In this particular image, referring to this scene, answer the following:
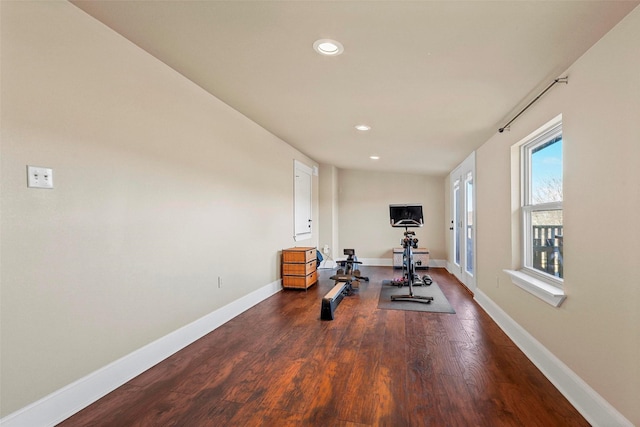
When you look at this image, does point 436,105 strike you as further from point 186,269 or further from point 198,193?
point 186,269

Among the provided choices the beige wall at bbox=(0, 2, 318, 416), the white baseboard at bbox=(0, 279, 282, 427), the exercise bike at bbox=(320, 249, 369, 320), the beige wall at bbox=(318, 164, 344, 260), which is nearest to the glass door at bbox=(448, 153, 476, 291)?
the exercise bike at bbox=(320, 249, 369, 320)

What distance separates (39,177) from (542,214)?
354cm

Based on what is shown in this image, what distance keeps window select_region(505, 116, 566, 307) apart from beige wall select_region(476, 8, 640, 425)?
6.1 inches

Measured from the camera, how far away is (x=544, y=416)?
1825mm

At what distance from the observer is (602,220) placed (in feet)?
5.66

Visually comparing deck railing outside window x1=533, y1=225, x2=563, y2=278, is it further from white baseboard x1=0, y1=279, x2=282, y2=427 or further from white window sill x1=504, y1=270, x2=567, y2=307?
white baseboard x1=0, y1=279, x2=282, y2=427

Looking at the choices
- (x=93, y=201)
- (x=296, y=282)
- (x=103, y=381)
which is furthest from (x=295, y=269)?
(x=93, y=201)

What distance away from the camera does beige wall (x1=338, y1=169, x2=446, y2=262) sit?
7.56 meters

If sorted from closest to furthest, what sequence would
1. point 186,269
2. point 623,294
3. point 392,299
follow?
point 623,294
point 186,269
point 392,299

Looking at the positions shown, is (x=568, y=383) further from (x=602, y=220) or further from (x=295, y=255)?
(x=295, y=255)

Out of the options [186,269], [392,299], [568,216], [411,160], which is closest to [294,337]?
[186,269]

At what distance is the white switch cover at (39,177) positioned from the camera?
Result: 1692 millimetres

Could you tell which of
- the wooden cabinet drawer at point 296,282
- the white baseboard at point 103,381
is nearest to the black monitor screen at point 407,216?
the wooden cabinet drawer at point 296,282

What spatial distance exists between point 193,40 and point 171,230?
1480 mm
